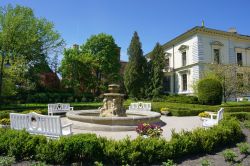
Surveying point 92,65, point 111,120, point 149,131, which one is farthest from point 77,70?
point 149,131

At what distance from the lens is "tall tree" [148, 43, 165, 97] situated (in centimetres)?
3700

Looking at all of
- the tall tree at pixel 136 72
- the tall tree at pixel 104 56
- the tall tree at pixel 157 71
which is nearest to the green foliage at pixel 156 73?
the tall tree at pixel 157 71

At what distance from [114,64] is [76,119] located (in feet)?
108

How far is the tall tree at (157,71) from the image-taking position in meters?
37.0

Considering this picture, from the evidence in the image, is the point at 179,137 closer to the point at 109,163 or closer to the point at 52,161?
the point at 109,163

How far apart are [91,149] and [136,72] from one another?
32.8 metres

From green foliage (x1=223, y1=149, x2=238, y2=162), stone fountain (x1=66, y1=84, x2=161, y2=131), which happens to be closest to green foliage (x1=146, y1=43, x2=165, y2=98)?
stone fountain (x1=66, y1=84, x2=161, y2=131)

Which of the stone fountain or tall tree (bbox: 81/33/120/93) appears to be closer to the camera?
the stone fountain

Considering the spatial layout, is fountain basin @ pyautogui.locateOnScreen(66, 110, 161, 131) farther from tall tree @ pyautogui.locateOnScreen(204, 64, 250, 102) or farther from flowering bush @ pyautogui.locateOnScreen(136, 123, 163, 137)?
tall tree @ pyautogui.locateOnScreen(204, 64, 250, 102)

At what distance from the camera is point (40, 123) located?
8.23m

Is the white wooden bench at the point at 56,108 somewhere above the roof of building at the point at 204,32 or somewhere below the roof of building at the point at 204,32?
below

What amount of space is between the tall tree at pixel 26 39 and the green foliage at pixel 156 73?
47.6 ft

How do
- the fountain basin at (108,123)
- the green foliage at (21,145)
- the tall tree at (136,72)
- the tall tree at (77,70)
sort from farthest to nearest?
the tall tree at (77,70) < the tall tree at (136,72) < the fountain basin at (108,123) < the green foliage at (21,145)

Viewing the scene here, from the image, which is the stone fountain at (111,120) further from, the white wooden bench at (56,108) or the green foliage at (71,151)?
the green foliage at (71,151)
